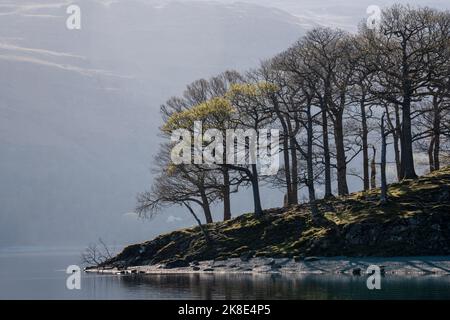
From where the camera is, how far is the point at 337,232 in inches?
2655

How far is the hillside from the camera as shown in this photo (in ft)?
209

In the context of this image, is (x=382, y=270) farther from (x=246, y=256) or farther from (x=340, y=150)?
(x=340, y=150)

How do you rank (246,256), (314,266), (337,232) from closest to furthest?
(314,266), (337,232), (246,256)

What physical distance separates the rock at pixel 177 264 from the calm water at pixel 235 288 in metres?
6.04

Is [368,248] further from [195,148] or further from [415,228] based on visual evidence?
[195,148]

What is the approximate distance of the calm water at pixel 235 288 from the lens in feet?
158

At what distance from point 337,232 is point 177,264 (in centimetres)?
1391

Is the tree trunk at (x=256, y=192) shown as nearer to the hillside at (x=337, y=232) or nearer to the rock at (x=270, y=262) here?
the hillside at (x=337, y=232)

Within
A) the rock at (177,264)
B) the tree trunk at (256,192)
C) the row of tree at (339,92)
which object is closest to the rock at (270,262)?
the row of tree at (339,92)

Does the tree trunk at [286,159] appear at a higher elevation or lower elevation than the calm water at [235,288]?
higher

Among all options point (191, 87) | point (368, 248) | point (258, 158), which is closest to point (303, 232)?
point (368, 248)

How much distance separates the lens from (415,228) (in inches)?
2522

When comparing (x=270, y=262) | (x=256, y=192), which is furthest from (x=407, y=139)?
A: (x=270, y=262)
